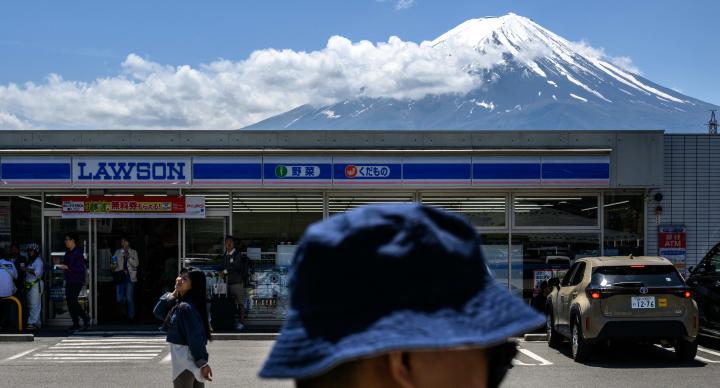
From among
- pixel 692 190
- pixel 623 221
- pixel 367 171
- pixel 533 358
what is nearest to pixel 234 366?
Answer: pixel 533 358

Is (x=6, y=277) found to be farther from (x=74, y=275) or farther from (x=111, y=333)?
(x=111, y=333)

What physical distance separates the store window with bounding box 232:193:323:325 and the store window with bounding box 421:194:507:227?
2612mm

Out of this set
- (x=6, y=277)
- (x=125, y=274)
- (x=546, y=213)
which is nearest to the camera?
(x=6, y=277)

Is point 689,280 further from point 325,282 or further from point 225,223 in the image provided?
point 325,282

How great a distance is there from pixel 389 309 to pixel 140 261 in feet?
55.6

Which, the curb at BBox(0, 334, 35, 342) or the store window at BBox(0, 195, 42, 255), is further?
the store window at BBox(0, 195, 42, 255)

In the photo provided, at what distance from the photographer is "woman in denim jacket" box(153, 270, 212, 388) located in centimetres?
707

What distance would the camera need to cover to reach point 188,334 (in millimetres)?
7066

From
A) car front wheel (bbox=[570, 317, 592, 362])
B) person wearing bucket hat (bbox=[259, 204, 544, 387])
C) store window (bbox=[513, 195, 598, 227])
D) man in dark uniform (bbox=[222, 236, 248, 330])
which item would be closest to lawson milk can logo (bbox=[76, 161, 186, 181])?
man in dark uniform (bbox=[222, 236, 248, 330])

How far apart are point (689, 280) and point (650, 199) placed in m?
3.20

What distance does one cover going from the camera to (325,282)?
1010 mm

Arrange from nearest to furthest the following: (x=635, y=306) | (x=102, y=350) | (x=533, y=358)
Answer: (x=635, y=306)
(x=533, y=358)
(x=102, y=350)

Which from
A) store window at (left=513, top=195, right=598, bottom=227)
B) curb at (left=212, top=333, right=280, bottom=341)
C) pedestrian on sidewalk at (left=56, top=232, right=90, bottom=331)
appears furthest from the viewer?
store window at (left=513, top=195, right=598, bottom=227)

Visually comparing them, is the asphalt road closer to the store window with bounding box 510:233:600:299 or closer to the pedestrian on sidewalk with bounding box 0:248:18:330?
the pedestrian on sidewalk with bounding box 0:248:18:330
